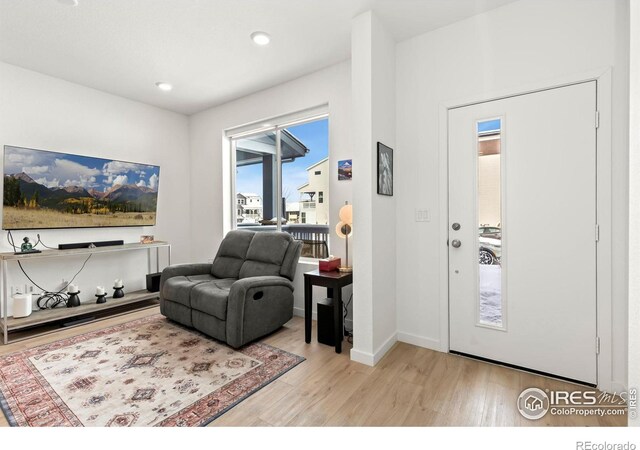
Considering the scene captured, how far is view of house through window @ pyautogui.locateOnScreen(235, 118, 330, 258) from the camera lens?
11.7 ft

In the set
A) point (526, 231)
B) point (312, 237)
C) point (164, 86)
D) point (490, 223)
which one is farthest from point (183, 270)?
point (526, 231)

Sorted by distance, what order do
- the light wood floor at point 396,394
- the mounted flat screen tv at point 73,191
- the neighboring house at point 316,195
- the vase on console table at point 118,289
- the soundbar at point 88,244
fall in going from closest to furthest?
the light wood floor at point 396,394, the mounted flat screen tv at point 73,191, the soundbar at point 88,244, the neighboring house at point 316,195, the vase on console table at point 118,289

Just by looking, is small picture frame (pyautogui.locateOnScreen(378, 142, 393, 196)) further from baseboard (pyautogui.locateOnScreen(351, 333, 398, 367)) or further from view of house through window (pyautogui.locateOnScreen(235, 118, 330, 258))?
baseboard (pyautogui.locateOnScreen(351, 333, 398, 367))

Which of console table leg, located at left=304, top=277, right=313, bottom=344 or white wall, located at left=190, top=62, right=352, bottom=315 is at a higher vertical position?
white wall, located at left=190, top=62, right=352, bottom=315

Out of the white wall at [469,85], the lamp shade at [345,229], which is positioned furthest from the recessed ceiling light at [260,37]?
the lamp shade at [345,229]

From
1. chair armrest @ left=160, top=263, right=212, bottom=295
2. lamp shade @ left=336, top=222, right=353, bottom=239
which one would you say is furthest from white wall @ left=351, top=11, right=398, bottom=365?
chair armrest @ left=160, top=263, right=212, bottom=295

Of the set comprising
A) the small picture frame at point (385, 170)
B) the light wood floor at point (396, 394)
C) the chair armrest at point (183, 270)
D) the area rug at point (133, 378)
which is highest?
the small picture frame at point (385, 170)

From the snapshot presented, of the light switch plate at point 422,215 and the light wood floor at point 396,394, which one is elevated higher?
the light switch plate at point 422,215

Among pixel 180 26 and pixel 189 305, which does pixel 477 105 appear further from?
pixel 189 305

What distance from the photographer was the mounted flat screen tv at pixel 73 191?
3.11 meters

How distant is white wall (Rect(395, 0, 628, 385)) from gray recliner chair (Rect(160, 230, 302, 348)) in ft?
3.87

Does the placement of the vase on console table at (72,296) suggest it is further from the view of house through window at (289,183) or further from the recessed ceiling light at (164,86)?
the recessed ceiling light at (164,86)

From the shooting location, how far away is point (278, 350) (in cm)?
263

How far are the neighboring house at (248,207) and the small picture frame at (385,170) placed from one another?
2.12 meters
